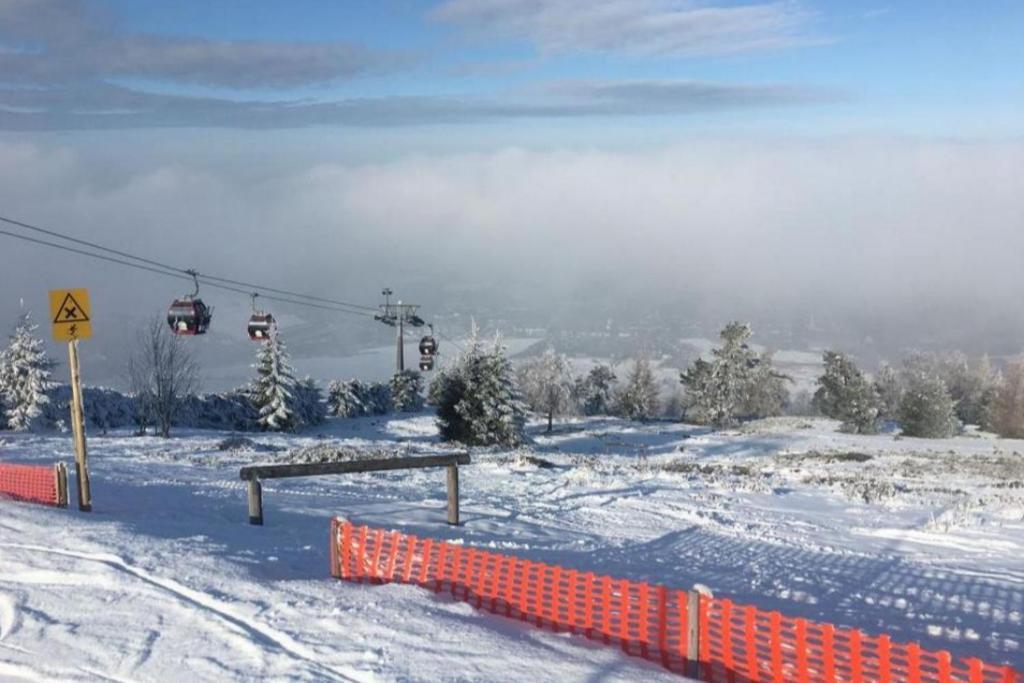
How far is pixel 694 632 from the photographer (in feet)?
25.6

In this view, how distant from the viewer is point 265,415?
204ft

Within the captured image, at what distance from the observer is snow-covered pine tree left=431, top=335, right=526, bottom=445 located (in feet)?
158

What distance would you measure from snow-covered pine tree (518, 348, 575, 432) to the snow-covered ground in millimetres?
61778

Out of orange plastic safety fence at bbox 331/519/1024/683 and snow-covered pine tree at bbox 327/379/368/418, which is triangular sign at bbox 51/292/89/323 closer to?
orange plastic safety fence at bbox 331/519/1024/683

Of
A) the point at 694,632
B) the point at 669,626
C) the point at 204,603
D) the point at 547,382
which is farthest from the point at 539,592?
the point at 547,382

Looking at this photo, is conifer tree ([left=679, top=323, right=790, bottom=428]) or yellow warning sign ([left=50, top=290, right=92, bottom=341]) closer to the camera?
yellow warning sign ([left=50, top=290, right=92, bottom=341])

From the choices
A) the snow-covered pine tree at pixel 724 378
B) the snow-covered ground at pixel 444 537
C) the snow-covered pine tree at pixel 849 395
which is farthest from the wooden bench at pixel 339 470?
the snow-covered pine tree at pixel 724 378

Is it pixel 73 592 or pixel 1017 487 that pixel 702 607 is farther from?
pixel 1017 487

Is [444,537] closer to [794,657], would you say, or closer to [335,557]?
[335,557]

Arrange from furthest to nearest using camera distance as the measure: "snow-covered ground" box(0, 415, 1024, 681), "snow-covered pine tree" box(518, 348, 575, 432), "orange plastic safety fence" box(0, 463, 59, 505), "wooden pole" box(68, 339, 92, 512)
A: "snow-covered pine tree" box(518, 348, 575, 432) → "orange plastic safety fence" box(0, 463, 59, 505) → "wooden pole" box(68, 339, 92, 512) → "snow-covered ground" box(0, 415, 1024, 681)

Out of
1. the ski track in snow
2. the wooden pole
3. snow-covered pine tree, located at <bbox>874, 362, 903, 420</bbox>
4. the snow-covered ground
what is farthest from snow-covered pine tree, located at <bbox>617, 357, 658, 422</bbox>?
the ski track in snow

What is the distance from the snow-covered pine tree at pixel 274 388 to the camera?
6116 cm

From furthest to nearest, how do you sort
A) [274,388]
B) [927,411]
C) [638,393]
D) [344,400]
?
1. [638,393]
2. [344,400]
3. [927,411]
4. [274,388]

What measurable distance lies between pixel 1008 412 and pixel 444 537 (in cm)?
7147
